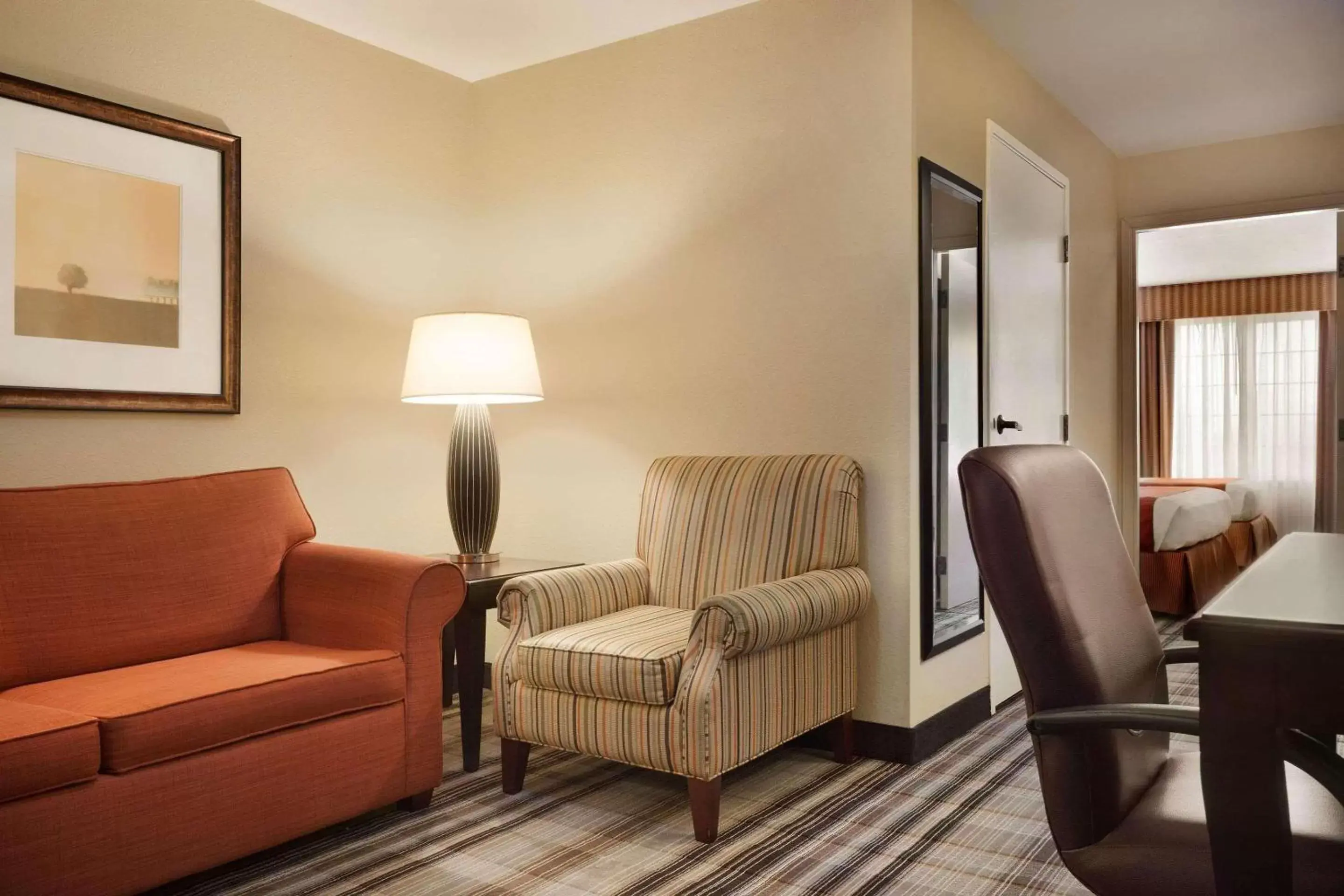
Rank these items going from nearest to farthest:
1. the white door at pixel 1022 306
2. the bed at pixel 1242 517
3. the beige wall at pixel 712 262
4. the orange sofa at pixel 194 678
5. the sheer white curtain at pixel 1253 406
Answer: the orange sofa at pixel 194 678, the beige wall at pixel 712 262, the white door at pixel 1022 306, the bed at pixel 1242 517, the sheer white curtain at pixel 1253 406

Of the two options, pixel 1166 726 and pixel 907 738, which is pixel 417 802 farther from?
pixel 1166 726

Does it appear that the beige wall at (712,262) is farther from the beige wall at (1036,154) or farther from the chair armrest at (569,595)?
the chair armrest at (569,595)

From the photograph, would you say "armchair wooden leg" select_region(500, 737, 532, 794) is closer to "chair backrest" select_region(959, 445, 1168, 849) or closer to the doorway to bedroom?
"chair backrest" select_region(959, 445, 1168, 849)

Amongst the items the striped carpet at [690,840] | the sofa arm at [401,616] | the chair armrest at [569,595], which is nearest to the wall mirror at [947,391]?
the striped carpet at [690,840]

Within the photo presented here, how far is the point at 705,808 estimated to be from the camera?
2.45m

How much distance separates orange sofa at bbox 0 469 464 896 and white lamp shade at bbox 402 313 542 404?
21.1 inches

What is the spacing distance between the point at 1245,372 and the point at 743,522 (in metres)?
7.07

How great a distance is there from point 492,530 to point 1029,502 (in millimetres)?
2346

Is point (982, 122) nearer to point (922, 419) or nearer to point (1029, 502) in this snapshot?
point (922, 419)

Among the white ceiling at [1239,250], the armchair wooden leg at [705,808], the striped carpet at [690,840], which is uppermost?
the white ceiling at [1239,250]

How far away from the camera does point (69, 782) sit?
1.92 m

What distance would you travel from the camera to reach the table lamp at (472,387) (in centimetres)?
323

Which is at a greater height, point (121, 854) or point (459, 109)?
point (459, 109)

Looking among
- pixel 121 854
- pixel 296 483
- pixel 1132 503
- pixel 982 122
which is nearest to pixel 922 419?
pixel 982 122
